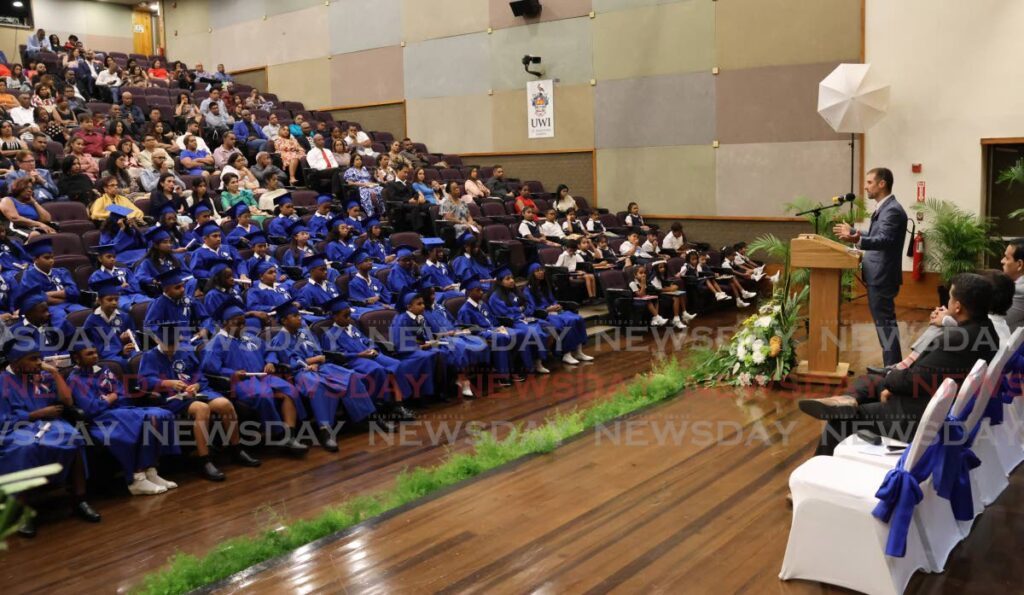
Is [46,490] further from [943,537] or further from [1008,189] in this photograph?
[1008,189]

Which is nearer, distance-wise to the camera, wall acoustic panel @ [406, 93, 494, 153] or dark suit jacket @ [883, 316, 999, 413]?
dark suit jacket @ [883, 316, 999, 413]

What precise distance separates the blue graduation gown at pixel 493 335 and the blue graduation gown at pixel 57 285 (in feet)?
9.75

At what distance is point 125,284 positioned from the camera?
6355 millimetres

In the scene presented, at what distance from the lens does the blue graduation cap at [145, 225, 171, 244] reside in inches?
261

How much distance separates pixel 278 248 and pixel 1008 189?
25.2ft

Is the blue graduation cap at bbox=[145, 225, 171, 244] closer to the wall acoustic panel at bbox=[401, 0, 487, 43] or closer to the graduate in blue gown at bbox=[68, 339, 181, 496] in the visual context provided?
the graduate in blue gown at bbox=[68, 339, 181, 496]

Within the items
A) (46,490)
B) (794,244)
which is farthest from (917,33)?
(46,490)

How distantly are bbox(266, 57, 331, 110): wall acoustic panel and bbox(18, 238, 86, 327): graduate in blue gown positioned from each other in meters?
9.08

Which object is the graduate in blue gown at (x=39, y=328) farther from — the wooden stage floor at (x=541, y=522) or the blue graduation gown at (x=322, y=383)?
the blue graduation gown at (x=322, y=383)

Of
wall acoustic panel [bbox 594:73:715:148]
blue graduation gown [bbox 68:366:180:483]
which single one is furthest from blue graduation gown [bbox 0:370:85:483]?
wall acoustic panel [bbox 594:73:715:148]

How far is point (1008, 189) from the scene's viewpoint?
8.94m

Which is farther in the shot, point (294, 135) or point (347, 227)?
point (294, 135)

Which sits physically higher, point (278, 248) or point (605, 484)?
point (278, 248)

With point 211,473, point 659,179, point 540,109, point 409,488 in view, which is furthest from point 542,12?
point 409,488
